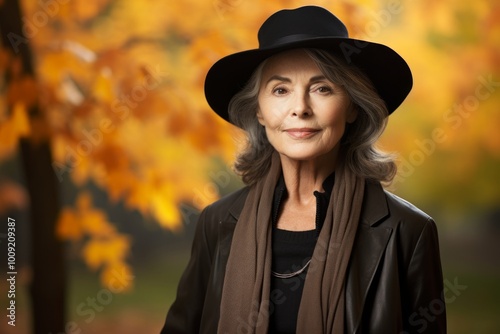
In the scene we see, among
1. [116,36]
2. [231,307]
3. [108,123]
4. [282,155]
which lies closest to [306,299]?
[231,307]

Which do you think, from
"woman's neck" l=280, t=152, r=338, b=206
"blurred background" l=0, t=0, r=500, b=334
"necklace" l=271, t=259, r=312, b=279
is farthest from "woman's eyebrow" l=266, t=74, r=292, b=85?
"blurred background" l=0, t=0, r=500, b=334

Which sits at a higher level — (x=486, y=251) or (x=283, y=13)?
(x=283, y=13)

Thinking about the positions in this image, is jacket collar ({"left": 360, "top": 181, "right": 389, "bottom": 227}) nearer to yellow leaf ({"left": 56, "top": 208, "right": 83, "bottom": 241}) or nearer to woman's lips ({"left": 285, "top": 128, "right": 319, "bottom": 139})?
woman's lips ({"left": 285, "top": 128, "right": 319, "bottom": 139})

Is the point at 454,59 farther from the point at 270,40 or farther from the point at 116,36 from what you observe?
the point at 270,40

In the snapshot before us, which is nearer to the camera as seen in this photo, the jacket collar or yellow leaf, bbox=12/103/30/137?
the jacket collar

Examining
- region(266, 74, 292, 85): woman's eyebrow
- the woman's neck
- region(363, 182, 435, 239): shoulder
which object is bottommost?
region(363, 182, 435, 239): shoulder

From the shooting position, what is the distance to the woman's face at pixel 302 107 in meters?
1.95

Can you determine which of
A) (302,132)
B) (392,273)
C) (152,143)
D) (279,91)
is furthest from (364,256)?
(152,143)

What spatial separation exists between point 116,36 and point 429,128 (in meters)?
1.67

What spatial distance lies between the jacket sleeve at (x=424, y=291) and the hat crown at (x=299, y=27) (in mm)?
583

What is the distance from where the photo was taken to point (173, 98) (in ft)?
11.6

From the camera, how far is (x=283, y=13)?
6.76 ft

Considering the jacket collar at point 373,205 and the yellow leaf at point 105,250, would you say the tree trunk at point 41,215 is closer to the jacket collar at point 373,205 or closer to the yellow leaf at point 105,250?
the yellow leaf at point 105,250

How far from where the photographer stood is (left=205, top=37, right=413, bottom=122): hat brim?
1.93 meters
